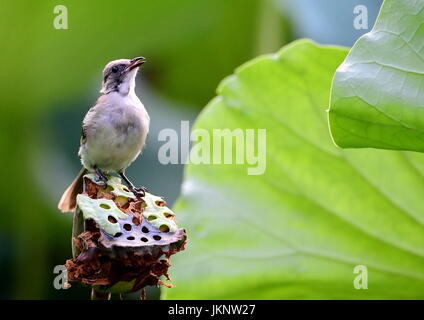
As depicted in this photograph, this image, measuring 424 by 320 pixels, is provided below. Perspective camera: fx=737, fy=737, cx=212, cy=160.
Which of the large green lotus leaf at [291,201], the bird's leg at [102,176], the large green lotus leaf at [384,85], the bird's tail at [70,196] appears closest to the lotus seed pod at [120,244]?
the bird's leg at [102,176]

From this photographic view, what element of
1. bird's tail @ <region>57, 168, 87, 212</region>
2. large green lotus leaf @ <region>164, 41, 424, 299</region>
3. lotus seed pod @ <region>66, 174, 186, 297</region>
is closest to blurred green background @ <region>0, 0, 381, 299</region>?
large green lotus leaf @ <region>164, 41, 424, 299</region>

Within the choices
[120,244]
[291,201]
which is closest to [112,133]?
[120,244]

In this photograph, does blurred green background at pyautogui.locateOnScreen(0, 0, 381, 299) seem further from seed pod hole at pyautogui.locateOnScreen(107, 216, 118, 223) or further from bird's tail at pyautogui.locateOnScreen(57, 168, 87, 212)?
seed pod hole at pyautogui.locateOnScreen(107, 216, 118, 223)

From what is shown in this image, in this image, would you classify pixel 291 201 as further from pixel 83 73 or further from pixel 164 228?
pixel 164 228

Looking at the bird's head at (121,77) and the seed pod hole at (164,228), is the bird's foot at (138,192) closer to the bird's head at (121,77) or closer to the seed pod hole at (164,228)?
the seed pod hole at (164,228)

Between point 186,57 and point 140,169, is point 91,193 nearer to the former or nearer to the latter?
point 140,169
